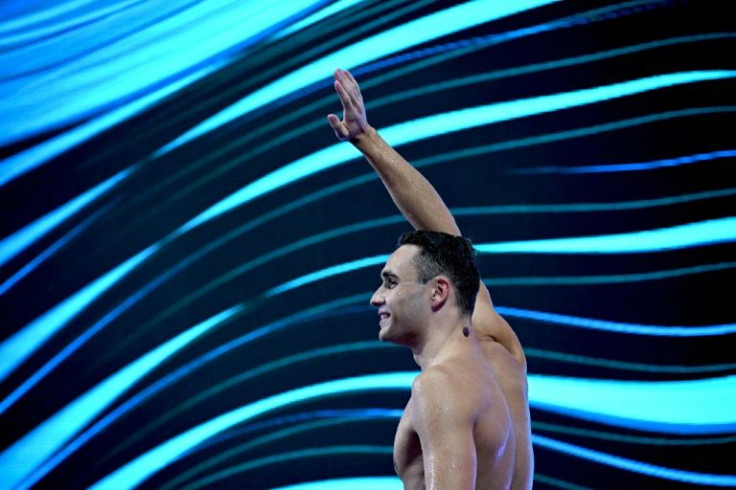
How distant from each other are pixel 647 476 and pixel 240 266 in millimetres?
1998

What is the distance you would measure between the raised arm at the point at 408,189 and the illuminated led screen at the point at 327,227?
4.88 feet

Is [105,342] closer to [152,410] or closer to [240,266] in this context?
[152,410]

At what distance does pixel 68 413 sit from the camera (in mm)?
4281

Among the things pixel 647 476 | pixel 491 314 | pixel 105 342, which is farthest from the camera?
pixel 105 342

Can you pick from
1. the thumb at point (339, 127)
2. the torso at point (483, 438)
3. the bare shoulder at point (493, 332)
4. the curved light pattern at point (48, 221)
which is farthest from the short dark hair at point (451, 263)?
the curved light pattern at point (48, 221)

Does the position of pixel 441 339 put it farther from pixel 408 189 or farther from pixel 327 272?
pixel 327 272

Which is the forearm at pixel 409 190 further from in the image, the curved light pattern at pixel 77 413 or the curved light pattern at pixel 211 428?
the curved light pattern at pixel 77 413

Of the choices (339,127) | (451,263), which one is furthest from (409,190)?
(451,263)

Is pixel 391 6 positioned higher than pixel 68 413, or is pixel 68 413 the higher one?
pixel 391 6

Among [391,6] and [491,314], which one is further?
[391,6]

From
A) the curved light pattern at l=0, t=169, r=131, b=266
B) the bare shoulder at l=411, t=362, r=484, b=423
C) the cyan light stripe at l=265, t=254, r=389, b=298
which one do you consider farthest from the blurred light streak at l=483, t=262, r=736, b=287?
the bare shoulder at l=411, t=362, r=484, b=423

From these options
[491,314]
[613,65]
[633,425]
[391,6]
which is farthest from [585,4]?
[491,314]

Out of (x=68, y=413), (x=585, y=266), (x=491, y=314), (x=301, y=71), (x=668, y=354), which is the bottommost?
(x=491, y=314)

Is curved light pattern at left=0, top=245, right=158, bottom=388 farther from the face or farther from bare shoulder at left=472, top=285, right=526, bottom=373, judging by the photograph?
the face
